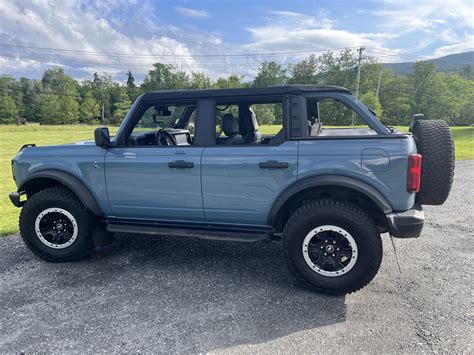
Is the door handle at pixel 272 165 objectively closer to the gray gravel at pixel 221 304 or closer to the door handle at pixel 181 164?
the door handle at pixel 181 164

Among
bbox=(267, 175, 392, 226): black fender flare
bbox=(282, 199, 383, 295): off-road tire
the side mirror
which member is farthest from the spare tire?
the side mirror

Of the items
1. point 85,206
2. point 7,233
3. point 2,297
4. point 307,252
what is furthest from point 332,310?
point 7,233

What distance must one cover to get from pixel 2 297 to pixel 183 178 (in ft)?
6.75

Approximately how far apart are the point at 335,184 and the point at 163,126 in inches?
86.1

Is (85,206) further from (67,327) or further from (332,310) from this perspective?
(332,310)

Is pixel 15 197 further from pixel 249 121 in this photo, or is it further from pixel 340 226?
pixel 340 226

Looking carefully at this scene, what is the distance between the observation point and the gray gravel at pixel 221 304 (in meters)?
2.50

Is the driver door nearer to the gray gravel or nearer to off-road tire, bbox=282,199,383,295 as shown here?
the gray gravel

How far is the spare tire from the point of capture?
10.0 feet

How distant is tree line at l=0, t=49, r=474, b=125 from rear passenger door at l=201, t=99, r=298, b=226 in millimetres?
46138

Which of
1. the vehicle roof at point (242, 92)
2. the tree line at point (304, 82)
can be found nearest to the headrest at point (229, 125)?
the vehicle roof at point (242, 92)

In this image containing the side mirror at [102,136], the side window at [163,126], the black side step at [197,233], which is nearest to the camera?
the black side step at [197,233]

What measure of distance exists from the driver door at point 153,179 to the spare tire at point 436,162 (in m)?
2.18

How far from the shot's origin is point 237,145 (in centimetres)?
334
